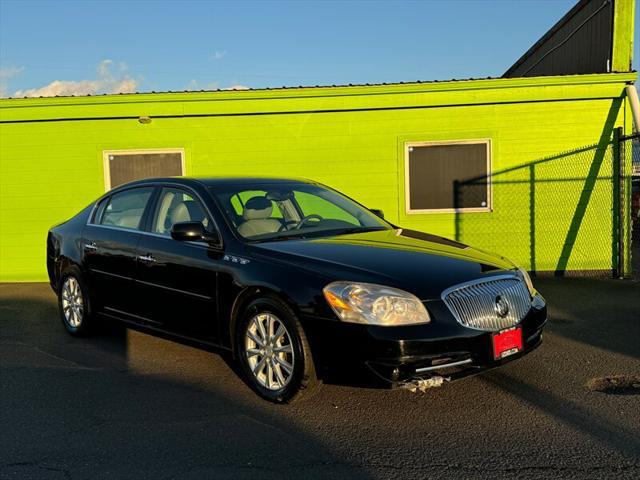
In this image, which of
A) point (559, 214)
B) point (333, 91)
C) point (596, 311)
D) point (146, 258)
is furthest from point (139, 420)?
point (559, 214)

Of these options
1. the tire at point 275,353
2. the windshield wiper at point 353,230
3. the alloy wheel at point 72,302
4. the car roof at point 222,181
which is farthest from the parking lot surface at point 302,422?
the car roof at point 222,181

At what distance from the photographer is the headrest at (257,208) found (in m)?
4.78

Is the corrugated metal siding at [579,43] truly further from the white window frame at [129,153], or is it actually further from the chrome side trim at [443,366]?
the chrome side trim at [443,366]

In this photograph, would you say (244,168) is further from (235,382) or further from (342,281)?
(342,281)

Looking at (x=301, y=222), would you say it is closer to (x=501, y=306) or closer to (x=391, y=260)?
(x=391, y=260)

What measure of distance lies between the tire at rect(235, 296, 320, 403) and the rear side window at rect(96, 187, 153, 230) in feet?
5.51

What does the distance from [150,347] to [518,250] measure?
6071 mm

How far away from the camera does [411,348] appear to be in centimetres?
356

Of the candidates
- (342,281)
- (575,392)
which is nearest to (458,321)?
(342,281)

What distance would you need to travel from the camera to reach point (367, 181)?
9.48 metres

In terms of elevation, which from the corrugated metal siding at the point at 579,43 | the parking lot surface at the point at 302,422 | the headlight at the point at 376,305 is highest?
the corrugated metal siding at the point at 579,43

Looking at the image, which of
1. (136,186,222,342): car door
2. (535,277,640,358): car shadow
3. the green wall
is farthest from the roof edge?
(136,186,222,342): car door

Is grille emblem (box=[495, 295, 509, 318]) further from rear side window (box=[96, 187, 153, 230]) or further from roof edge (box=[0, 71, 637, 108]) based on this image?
roof edge (box=[0, 71, 637, 108])

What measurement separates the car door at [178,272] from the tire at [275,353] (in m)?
0.37
